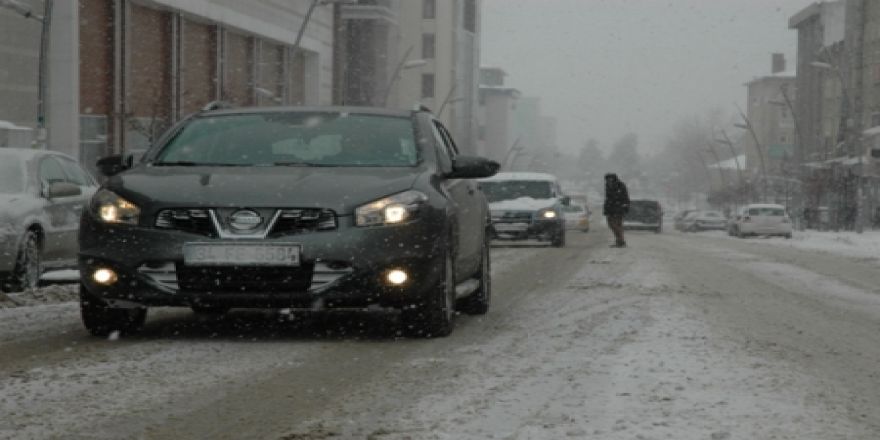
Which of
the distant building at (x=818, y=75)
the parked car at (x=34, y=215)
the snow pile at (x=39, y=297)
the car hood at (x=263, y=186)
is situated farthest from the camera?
the distant building at (x=818, y=75)

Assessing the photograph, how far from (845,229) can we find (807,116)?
46.4 m

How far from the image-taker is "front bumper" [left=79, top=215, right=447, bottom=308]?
7.93 meters

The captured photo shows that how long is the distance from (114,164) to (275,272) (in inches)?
73.3

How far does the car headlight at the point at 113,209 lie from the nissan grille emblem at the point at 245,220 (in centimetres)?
58

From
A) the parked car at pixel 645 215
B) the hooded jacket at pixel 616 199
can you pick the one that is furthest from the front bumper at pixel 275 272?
the parked car at pixel 645 215

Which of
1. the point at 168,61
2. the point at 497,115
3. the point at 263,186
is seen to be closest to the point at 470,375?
the point at 263,186

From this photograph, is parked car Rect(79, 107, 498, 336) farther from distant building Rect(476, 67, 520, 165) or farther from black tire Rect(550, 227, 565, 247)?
distant building Rect(476, 67, 520, 165)

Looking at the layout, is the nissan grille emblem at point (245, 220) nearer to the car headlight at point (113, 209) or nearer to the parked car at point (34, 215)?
the car headlight at point (113, 209)

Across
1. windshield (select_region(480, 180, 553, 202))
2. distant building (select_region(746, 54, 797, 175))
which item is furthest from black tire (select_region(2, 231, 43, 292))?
distant building (select_region(746, 54, 797, 175))

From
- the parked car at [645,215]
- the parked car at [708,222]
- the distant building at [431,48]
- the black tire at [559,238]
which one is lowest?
the parked car at [708,222]

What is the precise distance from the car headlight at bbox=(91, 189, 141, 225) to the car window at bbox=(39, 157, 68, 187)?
19.9 ft

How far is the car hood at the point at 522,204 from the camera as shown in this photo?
1157 inches

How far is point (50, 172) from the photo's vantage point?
14.6 m

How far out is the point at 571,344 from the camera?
794 cm
